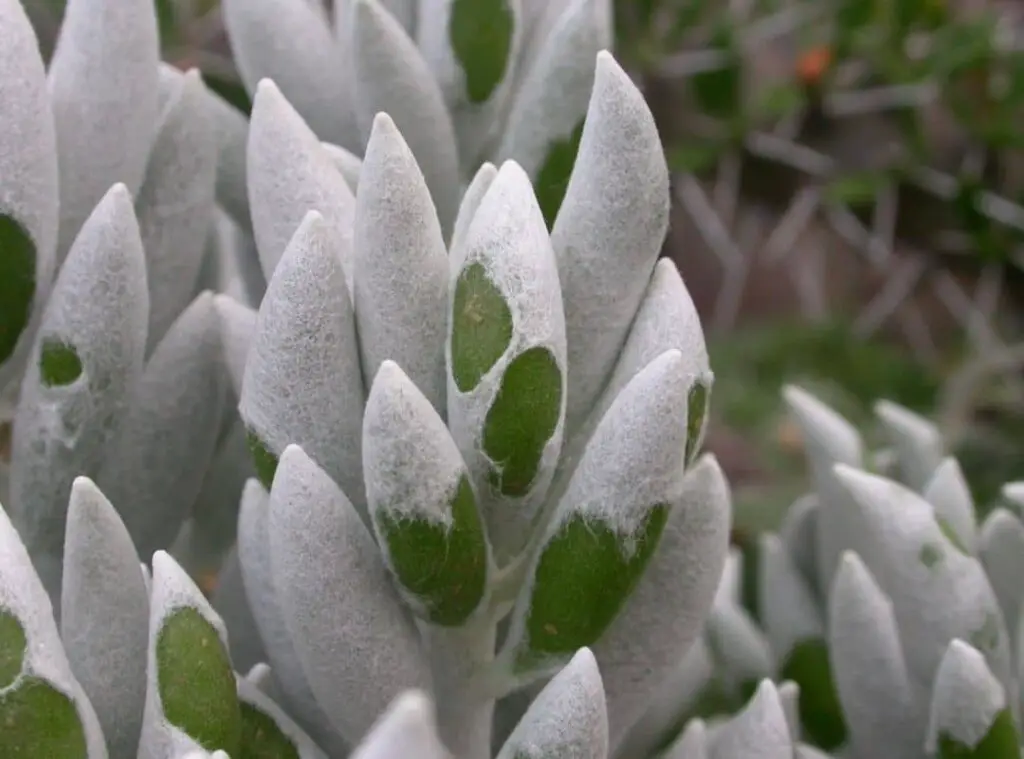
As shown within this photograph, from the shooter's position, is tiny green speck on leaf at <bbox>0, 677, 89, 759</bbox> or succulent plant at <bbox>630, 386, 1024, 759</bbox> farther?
succulent plant at <bbox>630, 386, 1024, 759</bbox>

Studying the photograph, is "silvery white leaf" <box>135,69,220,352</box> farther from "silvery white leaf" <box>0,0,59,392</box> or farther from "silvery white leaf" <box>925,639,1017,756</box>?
"silvery white leaf" <box>925,639,1017,756</box>

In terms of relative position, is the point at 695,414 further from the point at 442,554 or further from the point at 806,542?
the point at 806,542

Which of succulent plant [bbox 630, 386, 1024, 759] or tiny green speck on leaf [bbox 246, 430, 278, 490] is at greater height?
tiny green speck on leaf [bbox 246, 430, 278, 490]

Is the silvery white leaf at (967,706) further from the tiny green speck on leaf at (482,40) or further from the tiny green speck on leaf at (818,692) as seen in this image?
the tiny green speck on leaf at (482,40)

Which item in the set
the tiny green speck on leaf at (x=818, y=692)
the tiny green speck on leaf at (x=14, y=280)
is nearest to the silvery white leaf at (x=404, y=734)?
the tiny green speck on leaf at (x=14, y=280)

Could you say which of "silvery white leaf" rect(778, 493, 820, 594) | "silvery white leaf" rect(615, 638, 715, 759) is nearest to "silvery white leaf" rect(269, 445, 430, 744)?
"silvery white leaf" rect(615, 638, 715, 759)

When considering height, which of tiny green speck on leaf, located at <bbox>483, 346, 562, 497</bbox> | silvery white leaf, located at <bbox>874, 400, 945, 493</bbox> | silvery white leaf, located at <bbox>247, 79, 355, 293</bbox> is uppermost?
silvery white leaf, located at <bbox>247, 79, 355, 293</bbox>

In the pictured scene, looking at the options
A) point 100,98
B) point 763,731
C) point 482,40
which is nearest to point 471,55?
point 482,40
